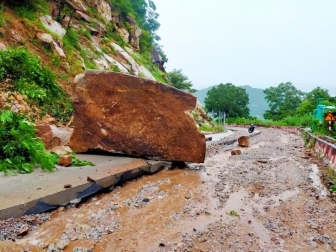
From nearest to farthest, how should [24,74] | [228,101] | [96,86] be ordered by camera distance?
1. [24,74]
2. [96,86]
3. [228,101]

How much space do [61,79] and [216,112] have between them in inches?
1846

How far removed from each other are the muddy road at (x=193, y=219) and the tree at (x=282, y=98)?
5469 centimetres

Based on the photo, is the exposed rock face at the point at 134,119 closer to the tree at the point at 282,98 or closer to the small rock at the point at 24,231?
the small rock at the point at 24,231

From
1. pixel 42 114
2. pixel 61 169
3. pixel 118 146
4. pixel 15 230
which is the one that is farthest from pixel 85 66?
pixel 15 230

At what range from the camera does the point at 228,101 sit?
53531 millimetres

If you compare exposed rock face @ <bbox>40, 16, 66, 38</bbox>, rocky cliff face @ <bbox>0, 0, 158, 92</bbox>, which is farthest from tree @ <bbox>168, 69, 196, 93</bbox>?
exposed rock face @ <bbox>40, 16, 66, 38</bbox>

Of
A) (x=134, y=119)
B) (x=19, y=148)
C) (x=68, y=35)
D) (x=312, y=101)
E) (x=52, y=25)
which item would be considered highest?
(x=52, y=25)

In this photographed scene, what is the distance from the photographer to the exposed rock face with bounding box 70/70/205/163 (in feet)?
23.7

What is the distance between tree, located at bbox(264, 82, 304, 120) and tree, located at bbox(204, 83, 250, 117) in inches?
274

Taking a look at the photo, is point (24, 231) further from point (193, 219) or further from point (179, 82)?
point (179, 82)

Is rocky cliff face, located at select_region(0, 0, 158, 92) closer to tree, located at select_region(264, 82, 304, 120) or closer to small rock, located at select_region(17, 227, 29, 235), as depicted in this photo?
small rock, located at select_region(17, 227, 29, 235)

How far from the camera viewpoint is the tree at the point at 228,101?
176ft

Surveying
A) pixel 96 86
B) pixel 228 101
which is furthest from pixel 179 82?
pixel 96 86

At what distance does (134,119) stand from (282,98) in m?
58.6
